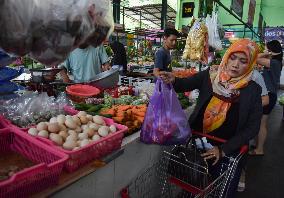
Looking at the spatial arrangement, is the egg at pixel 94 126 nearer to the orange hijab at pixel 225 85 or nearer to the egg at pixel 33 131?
the egg at pixel 33 131

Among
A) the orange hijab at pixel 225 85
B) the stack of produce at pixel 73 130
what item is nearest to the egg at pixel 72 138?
the stack of produce at pixel 73 130

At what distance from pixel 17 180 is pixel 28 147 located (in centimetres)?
43

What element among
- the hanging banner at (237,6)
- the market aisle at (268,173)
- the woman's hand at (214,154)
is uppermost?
the hanging banner at (237,6)

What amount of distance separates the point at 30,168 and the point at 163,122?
3.93ft

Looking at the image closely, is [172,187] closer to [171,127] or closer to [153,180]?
[153,180]

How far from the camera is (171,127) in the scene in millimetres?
2264

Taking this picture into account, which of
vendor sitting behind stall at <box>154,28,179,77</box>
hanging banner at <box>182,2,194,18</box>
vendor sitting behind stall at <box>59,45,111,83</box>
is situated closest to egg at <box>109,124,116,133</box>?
vendor sitting behind stall at <box>154,28,179,77</box>

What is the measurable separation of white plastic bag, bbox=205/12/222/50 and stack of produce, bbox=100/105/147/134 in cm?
196

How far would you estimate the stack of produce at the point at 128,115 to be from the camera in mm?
2571

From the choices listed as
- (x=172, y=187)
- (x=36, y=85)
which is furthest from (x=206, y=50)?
(x=36, y=85)

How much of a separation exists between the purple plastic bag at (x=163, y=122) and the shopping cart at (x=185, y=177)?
20 cm

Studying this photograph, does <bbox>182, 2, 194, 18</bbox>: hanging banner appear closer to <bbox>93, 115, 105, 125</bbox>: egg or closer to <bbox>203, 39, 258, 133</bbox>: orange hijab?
<bbox>203, 39, 258, 133</bbox>: orange hijab

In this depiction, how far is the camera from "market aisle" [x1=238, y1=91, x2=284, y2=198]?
12.5 ft

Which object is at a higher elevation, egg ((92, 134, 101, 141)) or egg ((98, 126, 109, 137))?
egg ((98, 126, 109, 137))
